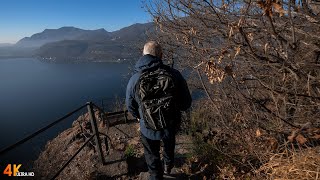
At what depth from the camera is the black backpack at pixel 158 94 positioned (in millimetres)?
3748

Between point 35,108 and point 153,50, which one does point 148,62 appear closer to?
point 153,50

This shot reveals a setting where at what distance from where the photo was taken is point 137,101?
3.99 metres

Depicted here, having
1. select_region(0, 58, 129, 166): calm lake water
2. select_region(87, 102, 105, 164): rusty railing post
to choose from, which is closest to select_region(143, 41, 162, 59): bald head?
select_region(87, 102, 105, 164): rusty railing post

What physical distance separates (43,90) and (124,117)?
10195 cm

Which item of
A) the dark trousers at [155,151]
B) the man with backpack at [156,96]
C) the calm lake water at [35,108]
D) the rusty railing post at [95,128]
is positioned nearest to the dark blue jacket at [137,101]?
the man with backpack at [156,96]

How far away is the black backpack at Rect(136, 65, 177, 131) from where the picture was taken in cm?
375

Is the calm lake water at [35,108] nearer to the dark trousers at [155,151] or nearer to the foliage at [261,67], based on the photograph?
the foliage at [261,67]

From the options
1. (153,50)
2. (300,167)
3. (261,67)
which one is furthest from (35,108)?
(300,167)

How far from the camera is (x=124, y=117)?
18.4m

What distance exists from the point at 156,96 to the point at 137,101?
34cm

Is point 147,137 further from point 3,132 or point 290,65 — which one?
point 3,132

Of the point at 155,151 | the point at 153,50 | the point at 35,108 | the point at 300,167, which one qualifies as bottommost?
the point at 35,108

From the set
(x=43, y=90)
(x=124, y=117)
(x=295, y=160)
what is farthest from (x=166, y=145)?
(x=43, y=90)

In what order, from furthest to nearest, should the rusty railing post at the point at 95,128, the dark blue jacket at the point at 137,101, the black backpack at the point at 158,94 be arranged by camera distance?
the rusty railing post at the point at 95,128, the dark blue jacket at the point at 137,101, the black backpack at the point at 158,94
